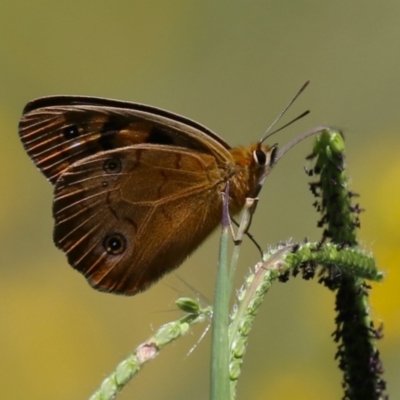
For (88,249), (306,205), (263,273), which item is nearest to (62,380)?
(306,205)

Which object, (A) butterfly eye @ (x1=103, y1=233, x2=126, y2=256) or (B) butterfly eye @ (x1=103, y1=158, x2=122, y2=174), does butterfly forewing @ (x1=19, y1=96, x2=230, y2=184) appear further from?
(A) butterfly eye @ (x1=103, y1=233, x2=126, y2=256)

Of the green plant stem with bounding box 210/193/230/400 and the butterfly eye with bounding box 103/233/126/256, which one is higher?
the butterfly eye with bounding box 103/233/126/256

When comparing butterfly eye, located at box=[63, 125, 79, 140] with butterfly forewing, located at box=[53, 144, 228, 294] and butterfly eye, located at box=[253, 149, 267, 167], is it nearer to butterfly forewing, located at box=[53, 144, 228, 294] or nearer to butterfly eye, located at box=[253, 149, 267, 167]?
butterfly forewing, located at box=[53, 144, 228, 294]

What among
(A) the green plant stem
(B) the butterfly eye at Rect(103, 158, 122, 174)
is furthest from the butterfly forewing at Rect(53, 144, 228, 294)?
(A) the green plant stem

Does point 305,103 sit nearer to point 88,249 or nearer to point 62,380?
point 62,380

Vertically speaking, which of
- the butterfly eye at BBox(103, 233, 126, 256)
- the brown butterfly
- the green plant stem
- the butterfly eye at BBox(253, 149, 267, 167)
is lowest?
the green plant stem

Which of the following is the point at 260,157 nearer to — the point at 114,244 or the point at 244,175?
the point at 244,175

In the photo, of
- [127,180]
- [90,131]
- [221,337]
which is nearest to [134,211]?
[127,180]

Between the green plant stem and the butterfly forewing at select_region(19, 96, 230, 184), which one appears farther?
the butterfly forewing at select_region(19, 96, 230, 184)

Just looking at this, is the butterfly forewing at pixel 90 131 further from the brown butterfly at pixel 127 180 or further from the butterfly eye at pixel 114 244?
the butterfly eye at pixel 114 244
